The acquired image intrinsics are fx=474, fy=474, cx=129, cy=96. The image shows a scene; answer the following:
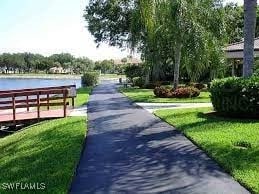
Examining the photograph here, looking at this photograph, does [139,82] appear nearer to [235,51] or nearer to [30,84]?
[235,51]

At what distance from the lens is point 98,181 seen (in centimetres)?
859

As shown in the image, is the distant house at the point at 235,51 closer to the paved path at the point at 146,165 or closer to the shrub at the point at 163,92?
the shrub at the point at 163,92

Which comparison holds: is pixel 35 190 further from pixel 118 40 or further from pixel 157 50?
pixel 118 40

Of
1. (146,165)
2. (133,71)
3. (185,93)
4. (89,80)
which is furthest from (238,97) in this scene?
(89,80)

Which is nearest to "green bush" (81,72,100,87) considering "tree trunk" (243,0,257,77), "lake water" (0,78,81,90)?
"lake water" (0,78,81,90)

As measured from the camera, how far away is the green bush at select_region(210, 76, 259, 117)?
51.3 feet

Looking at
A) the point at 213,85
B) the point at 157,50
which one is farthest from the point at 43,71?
the point at 213,85

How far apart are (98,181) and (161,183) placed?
1.15 meters

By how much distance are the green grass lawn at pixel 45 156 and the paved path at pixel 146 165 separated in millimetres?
279

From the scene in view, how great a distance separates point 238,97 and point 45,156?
753 centimetres

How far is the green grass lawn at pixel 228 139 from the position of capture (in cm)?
902

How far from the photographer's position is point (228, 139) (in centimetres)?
1198

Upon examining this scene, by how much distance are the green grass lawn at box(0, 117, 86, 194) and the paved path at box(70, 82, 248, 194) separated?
279 millimetres

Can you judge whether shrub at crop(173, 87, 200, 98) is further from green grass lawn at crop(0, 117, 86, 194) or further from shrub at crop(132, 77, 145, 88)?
shrub at crop(132, 77, 145, 88)
